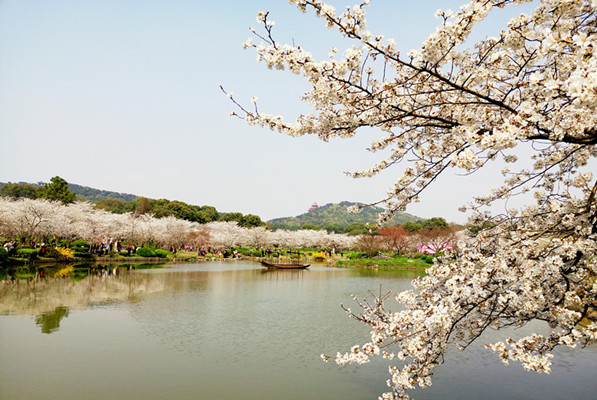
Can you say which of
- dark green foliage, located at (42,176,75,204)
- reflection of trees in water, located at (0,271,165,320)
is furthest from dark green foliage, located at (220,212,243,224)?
reflection of trees in water, located at (0,271,165,320)

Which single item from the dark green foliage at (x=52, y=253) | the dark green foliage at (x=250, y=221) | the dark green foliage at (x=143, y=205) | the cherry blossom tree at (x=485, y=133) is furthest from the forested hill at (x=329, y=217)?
the cherry blossom tree at (x=485, y=133)

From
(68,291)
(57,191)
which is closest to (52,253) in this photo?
(68,291)

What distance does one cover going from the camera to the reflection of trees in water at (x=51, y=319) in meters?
9.76

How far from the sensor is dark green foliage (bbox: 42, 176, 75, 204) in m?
43.1

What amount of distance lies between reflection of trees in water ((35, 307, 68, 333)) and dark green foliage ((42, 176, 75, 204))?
124 ft

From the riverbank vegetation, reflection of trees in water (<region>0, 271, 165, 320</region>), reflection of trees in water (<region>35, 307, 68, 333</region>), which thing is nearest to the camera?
reflection of trees in water (<region>35, 307, 68, 333</region>)

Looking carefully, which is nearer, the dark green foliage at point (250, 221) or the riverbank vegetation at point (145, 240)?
the riverbank vegetation at point (145, 240)

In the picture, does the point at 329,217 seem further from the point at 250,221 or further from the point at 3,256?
the point at 3,256

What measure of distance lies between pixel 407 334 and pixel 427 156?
6.78ft

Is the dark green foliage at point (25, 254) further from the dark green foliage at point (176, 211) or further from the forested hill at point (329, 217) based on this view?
the forested hill at point (329, 217)

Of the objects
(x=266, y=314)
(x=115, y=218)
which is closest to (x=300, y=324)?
(x=266, y=314)

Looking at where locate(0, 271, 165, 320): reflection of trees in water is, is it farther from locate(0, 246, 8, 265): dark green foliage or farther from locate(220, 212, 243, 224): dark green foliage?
locate(220, 212, 243, 224): dark green foliage

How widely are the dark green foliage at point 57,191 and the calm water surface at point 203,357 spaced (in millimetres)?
34386

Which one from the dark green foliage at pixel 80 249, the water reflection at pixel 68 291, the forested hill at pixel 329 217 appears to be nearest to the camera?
the water reflection at pixel 68 291
